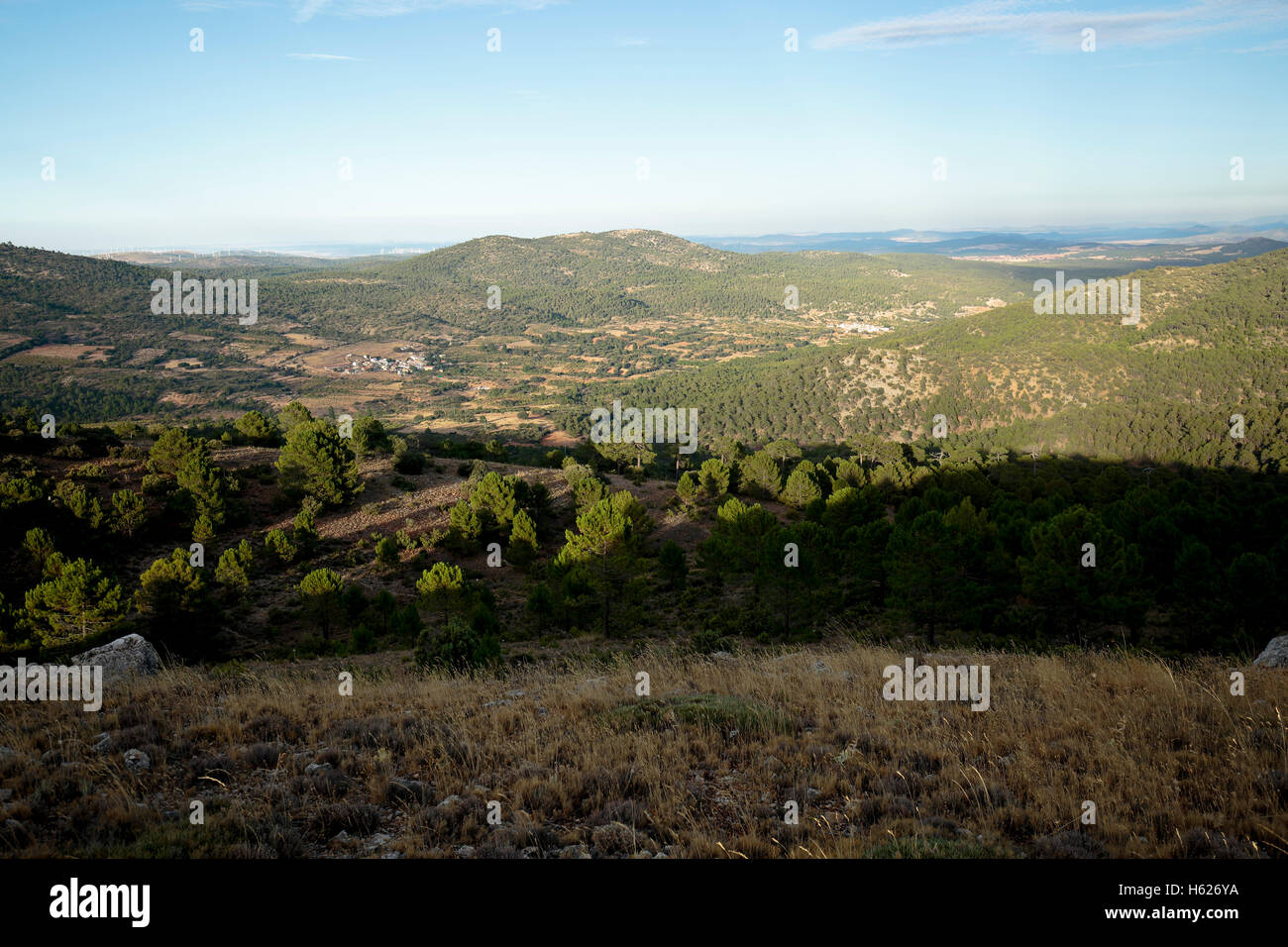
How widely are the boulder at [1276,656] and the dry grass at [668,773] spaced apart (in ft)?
7.07

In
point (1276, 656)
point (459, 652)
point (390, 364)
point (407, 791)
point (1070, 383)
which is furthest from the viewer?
point (390, 364)

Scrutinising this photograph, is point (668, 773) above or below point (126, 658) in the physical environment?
above

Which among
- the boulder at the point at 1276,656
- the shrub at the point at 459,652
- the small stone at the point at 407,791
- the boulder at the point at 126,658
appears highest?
the small stone at the point at 407,791

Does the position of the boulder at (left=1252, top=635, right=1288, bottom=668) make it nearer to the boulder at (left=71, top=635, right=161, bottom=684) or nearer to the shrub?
the shrub

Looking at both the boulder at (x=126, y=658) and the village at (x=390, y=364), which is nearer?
the boulder at (x=126, y=658)

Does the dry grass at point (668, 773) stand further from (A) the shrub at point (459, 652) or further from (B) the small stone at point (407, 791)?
(A) the shrub at point (459, 652)

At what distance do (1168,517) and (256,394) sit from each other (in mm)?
147498

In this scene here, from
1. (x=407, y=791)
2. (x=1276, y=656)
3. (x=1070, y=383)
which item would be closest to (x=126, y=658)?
(x=407, y=791)

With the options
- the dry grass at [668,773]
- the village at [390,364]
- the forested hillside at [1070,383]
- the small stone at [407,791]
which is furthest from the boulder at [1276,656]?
the village at [390,364]

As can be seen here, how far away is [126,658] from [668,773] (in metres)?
12.1

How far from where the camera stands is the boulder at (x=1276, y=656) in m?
9.98

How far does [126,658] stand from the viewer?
11.9 metres

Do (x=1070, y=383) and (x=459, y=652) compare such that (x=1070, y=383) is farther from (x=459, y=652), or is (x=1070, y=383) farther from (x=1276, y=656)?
(x=459, y=652)
